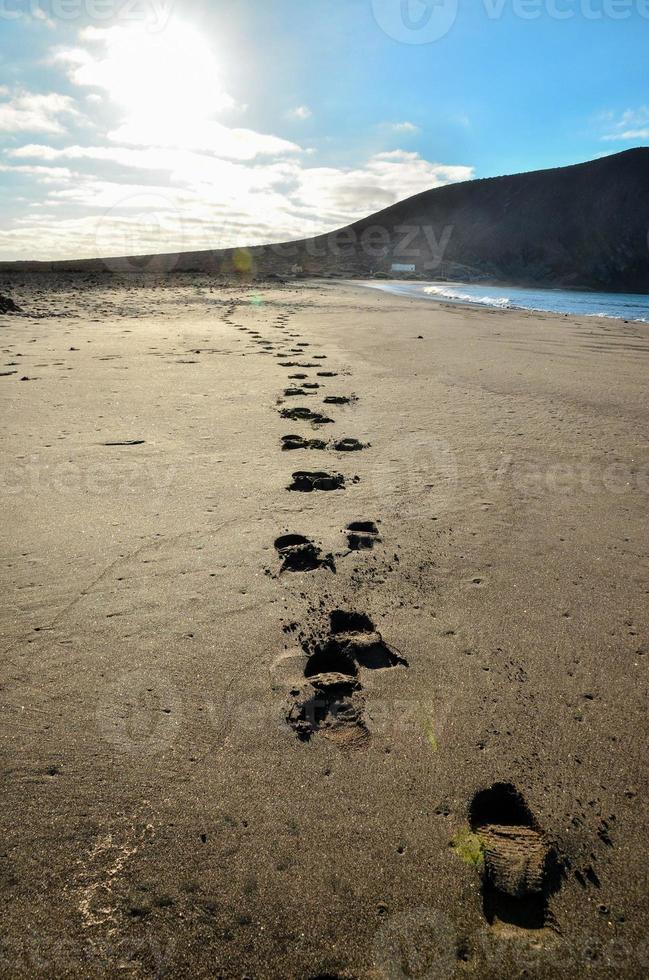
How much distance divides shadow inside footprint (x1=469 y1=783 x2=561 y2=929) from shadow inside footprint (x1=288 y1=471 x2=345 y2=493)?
167 centimetres

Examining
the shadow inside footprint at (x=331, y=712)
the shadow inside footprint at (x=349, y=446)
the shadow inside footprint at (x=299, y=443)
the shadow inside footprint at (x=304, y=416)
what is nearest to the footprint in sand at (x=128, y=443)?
the shadow inside footprint at (x=299, y=443)

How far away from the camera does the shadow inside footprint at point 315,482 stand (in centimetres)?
274

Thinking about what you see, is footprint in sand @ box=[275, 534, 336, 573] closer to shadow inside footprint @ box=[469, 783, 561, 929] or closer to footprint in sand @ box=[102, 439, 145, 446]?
shadow inside footprint @ box=[469, 783, 561, 929]

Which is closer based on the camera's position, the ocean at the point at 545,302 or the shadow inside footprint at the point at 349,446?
the shadow inside footprint at the point at 349,446

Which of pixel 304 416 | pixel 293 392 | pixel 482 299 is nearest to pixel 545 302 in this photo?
pixel 482 299

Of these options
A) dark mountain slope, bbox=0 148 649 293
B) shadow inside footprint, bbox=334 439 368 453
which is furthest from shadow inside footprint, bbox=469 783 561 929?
dark mountain slope, bbox=0 148 649 293

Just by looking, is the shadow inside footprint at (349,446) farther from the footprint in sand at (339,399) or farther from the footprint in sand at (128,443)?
the footprint in sand at (128,443)

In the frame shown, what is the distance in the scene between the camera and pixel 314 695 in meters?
1.55

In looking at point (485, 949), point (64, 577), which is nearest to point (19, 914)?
point (485, 949)

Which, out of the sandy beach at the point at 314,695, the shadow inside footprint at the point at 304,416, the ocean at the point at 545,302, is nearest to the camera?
the sandy beach at the point at 314,695

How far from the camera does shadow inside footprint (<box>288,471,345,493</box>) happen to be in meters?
2.74

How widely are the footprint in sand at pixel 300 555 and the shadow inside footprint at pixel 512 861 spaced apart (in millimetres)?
1006

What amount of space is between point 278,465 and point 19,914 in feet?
7.23

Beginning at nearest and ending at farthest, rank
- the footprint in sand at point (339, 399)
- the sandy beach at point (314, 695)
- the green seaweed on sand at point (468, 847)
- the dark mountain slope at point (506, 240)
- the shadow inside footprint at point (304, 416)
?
1. the sandy beach at point (314, 695)
2. the green seaweed on sand at point (468, 847)
3. the shadow inside footprint at point (304, 416)
4. the footprint in sand at point (339, 399)
5. the dark mountain slope at point (506, 240)
